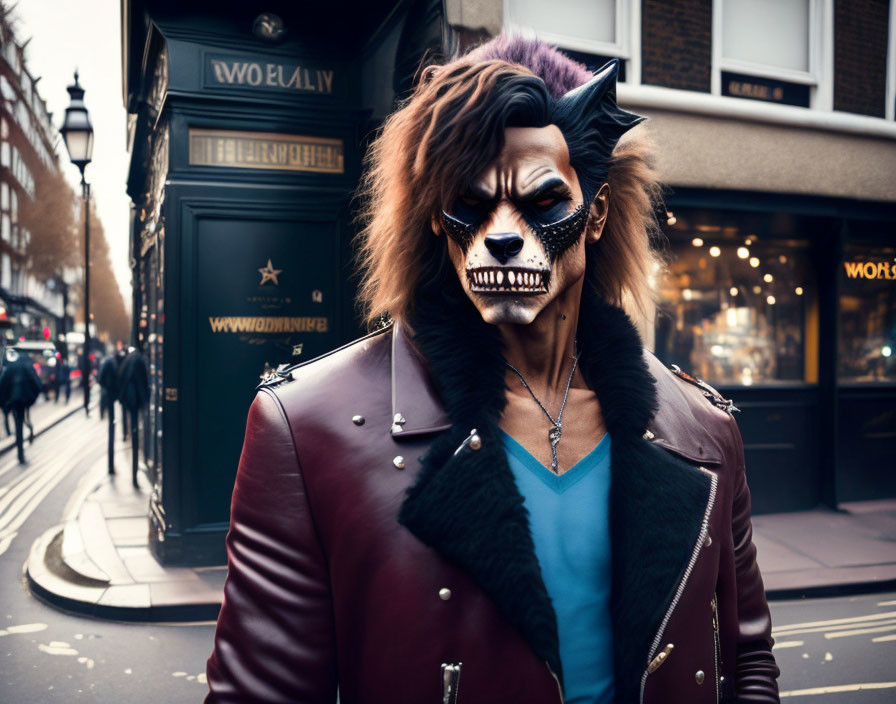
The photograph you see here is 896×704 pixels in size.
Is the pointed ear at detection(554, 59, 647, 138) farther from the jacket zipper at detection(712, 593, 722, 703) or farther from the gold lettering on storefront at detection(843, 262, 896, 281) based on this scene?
the gold lettering on storefront at detection(843, 262, 896, 281)

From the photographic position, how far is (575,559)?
144 cm

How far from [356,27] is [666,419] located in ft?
22.3

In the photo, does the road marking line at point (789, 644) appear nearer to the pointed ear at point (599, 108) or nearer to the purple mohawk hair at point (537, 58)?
the pointed ear at point (599, 108)

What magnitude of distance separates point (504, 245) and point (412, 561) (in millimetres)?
608

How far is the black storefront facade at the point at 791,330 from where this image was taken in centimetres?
876

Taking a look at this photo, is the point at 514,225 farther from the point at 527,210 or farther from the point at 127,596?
the point at 127,596

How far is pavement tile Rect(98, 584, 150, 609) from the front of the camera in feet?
18.8

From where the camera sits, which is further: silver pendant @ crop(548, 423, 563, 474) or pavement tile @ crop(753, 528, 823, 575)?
pavement tile @ crop(753, 528, 823, 575)

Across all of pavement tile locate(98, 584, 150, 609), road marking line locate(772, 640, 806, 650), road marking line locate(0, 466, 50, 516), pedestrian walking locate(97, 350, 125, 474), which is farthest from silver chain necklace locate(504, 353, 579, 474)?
pedestrian walking locate(97, 350, 125, 474)

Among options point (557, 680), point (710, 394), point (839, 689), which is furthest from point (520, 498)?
point (839, 689)

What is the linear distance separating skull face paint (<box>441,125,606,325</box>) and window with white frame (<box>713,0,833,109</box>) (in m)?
7.97

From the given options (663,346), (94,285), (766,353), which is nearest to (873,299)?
(766,353)

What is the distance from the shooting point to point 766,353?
926 cm

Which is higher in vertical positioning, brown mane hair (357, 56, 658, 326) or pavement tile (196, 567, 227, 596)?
brown mane hair (357, 56, 658, 326)
